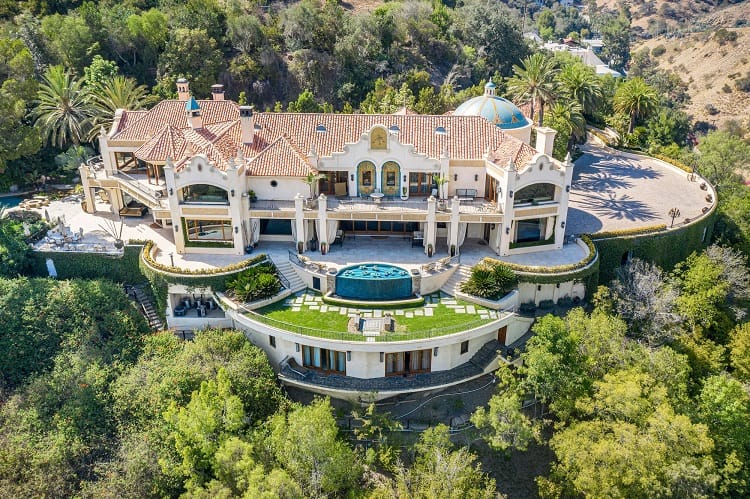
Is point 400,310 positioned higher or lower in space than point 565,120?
lower

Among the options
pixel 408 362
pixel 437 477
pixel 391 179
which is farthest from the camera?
pixel 391 179

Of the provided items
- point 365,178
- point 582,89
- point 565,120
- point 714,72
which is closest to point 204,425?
point 365,178

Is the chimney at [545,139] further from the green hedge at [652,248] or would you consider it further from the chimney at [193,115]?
the chimney at [193,115]

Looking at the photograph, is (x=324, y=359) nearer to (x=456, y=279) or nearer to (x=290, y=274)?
(x=290, y=274)

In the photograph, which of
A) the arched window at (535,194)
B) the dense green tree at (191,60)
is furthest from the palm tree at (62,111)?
the arched window at (535,194)

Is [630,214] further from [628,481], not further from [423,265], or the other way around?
[628,481]

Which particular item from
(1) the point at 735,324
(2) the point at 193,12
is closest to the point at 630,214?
(1) the point at 735,324
